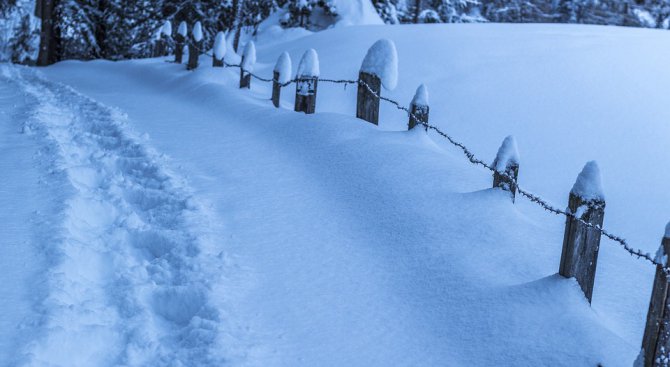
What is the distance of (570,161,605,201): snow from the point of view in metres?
3.92

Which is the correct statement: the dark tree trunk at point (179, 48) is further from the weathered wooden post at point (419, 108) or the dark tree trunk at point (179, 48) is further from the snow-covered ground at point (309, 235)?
the weathered wooden post at point (419, 108)

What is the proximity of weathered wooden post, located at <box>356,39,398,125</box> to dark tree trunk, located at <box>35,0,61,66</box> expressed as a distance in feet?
54.4

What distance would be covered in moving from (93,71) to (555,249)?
1567cm

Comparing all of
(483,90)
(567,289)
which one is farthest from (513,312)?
(483,90)

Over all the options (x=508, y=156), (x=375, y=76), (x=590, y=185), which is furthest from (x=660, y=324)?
(x=375, y=76)

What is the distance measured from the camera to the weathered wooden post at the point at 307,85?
30.1ft

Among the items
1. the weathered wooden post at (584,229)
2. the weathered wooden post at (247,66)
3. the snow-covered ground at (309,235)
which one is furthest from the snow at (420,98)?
the weathered wooden post at (247,66)

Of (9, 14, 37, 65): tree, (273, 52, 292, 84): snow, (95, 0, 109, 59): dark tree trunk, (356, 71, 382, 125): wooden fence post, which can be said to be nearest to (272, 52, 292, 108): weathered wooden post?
(273, 52, 292, 84): snow

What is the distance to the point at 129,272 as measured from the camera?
4.31 metres

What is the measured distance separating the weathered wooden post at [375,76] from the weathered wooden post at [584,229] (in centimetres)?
440

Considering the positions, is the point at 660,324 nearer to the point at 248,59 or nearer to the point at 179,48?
the point at 248,59

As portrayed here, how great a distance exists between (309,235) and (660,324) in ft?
9.06

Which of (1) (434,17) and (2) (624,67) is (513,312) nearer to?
(2) (624,67)

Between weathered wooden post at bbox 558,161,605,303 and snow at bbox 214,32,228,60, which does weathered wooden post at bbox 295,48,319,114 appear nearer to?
snow at bbox 214,32,228,60
